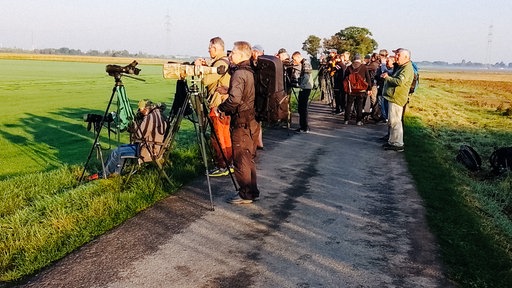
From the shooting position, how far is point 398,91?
10727 millimetres

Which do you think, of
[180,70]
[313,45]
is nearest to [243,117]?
[180,70]

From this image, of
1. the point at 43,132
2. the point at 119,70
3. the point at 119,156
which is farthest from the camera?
the point at 43,132

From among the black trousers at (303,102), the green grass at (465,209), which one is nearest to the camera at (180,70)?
the green grass at (465,209)

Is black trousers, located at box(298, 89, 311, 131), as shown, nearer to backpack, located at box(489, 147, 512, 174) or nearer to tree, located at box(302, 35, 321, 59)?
backpack, located at box(489, 147, 512, 174)

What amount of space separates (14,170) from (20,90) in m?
23.2

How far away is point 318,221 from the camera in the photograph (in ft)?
20.2

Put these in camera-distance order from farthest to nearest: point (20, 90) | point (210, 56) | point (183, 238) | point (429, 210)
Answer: point (20, 90), point (210, 56), point (429, 210), point (183, 238)

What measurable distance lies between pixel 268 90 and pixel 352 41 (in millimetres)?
44248

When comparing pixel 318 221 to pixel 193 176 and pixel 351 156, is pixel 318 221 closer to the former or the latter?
pixel 193 176

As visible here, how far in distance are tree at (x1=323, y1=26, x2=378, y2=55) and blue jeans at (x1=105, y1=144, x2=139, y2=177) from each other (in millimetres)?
40815

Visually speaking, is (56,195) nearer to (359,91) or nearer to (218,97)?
(218,97)

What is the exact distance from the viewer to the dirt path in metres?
4.54

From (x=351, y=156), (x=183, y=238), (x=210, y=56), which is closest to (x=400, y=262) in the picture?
(x=183, y=238)

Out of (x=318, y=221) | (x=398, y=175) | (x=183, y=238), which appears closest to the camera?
(x=183, y=238)
